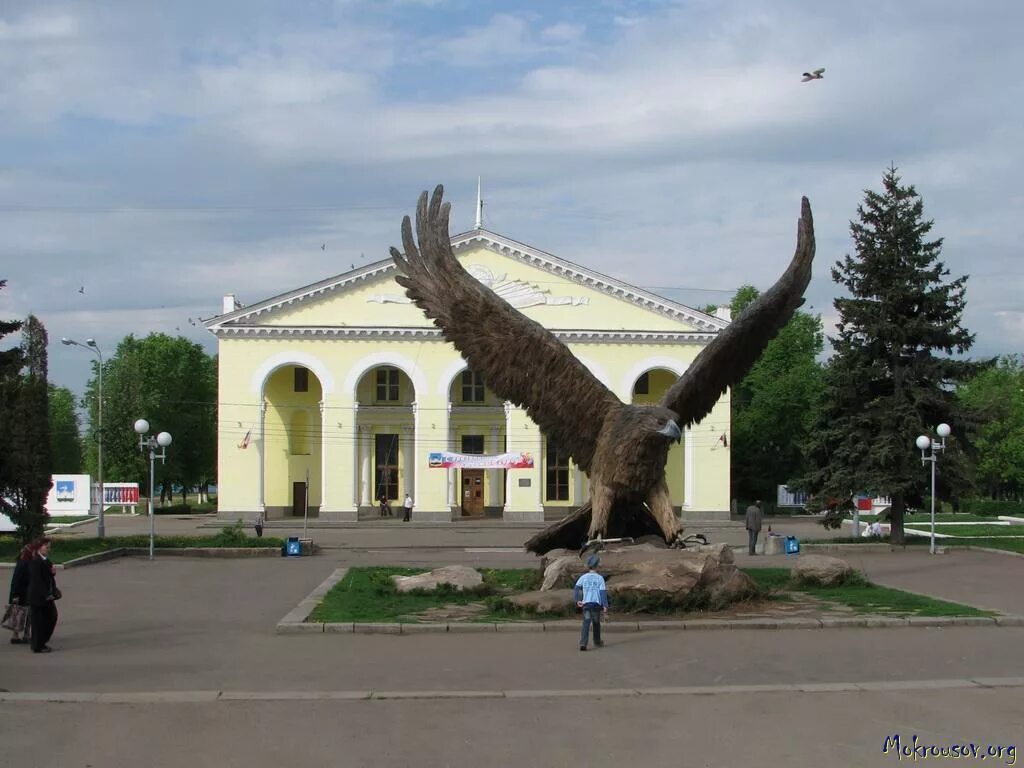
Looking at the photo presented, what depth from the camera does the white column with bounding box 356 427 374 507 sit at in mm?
51969

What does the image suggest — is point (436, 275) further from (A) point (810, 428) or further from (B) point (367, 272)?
(B) point (367, 272)

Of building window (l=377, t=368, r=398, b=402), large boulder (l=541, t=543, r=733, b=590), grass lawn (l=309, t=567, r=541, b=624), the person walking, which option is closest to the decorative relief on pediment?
building window (l=377, t=368, r=398, b=402)

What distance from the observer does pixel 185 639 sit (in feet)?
42.6

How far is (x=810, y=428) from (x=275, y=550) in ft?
52.8

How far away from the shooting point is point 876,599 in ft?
53.6

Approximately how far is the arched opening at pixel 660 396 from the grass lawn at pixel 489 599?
33.3 meters

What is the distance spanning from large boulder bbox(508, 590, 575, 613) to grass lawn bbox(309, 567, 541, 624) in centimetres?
51

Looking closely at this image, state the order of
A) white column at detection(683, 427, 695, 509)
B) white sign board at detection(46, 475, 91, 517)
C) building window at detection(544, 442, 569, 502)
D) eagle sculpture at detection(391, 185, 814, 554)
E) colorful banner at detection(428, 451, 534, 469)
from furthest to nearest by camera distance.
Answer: building window at detection(544, 442, 569, 502) → white sign board at detection(46, 475, 91, 517) → white column at detection(683, 427, 695, 509) → colorful banner at detection(428, 451, 534, 469) → eagle sculpture at detection(391, 185, 814, 554)

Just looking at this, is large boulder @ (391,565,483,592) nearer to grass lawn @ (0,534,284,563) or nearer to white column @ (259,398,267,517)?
grass lawn @ (0,534,284,563)

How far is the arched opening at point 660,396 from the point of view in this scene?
2089 inches

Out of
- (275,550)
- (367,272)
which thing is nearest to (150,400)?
(367,272)

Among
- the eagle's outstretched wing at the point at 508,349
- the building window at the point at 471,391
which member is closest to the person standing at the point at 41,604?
the eagle's outstretched wing at the point at 508,349

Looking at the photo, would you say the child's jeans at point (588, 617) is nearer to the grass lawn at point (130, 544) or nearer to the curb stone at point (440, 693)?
the curb stone at point (440, 693)

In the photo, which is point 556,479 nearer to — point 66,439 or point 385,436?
point 385,436
